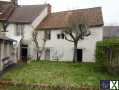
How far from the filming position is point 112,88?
51.8 ft

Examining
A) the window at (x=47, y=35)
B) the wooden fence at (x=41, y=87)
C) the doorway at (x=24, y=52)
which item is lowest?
the wooden fence at (x=41, y=87)

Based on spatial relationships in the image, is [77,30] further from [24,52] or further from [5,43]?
[24,52]

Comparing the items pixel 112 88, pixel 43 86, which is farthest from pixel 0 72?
pixel 112 88

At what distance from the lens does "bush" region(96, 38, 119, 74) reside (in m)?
28.5

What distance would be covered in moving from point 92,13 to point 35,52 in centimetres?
1015

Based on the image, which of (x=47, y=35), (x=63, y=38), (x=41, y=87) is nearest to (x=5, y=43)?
(x=63, y=38)

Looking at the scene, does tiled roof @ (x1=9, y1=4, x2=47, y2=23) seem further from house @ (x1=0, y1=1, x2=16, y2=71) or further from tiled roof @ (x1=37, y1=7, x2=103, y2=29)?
tiled roof @ (x1=37, y1=7, x2=103, y2=29)

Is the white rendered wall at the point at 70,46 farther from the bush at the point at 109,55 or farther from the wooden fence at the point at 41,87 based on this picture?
the wooden fence at the point at 41,87

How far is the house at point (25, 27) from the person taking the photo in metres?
49.3

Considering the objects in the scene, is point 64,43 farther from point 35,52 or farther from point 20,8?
point 20,8

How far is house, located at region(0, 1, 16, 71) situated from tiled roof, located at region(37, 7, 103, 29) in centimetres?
579

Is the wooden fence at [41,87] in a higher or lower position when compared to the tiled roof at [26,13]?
lower

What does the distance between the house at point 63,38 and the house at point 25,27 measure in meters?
1.23

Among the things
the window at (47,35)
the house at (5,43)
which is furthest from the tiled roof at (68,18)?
the house at (5,43)
